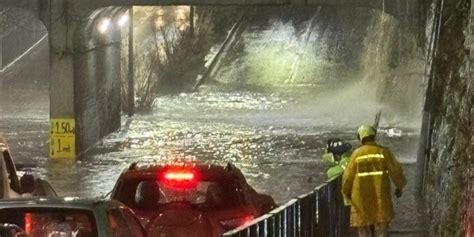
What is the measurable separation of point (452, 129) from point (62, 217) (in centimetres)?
661

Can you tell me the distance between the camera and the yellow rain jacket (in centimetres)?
1279

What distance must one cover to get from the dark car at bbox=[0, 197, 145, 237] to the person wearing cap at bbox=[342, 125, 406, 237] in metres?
4.51

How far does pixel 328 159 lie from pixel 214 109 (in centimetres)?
3359

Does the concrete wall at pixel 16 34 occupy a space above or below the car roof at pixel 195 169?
above

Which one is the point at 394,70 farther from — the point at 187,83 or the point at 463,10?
the point at 463,10

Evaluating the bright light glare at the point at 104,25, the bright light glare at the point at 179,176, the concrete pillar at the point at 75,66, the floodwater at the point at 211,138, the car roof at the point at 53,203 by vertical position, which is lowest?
the floodwater at the point at 211,138

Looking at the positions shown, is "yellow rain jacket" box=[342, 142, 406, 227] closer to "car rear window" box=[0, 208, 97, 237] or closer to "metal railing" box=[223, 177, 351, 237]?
"metal railing" box=[223, 177, 351, 237]

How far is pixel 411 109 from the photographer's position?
44781 millimetres

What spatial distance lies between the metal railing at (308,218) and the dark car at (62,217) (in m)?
0.97

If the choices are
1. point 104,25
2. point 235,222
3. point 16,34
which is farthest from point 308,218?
point 16,34

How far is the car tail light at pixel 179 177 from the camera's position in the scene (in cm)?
1152

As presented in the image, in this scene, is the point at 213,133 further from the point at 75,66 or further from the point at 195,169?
the point at 195,169

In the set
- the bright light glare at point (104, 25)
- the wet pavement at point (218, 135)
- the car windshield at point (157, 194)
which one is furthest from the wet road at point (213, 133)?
Answer: the car windshield at point (157, 194)

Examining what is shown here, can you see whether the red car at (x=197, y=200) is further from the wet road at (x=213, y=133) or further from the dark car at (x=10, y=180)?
the wet road at (x=213, y=133)
